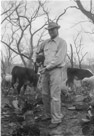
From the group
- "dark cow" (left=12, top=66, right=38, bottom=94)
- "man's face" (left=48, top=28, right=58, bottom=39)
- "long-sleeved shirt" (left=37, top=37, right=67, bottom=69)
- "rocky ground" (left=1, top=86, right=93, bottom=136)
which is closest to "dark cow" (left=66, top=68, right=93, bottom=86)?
"dark cow" (left=12, top=66, right=38, bottom=94)

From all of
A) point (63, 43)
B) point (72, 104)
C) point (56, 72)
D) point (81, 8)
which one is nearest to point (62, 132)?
point (56, 72)

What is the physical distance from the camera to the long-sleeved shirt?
19.6 feet

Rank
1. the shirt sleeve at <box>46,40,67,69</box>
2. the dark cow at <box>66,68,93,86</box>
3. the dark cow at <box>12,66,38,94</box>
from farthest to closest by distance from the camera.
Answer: the dark cow at <box>66,68,93,86</box> < the dark cow at <box>12,66,38,94</box> < the shirt sleeve at <box>46,40,67,69</box>

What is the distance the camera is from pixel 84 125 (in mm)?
5078

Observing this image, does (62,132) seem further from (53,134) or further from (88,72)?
(88,72)

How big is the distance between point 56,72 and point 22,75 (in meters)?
6.65

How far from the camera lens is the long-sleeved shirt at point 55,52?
5969 mm

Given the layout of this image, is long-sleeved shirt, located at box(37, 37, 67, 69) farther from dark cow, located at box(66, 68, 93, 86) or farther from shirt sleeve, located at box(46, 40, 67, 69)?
dark cow, located at box(66, 68, 93, 86)

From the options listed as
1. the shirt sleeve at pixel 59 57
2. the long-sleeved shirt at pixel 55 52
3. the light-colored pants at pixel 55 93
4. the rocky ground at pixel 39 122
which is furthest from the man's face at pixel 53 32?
the rocky ground at pixel 39 122

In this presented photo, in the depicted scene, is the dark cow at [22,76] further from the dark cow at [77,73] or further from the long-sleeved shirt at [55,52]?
the long-sleeved shirt at [55,52]

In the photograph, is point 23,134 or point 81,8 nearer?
point 23,134

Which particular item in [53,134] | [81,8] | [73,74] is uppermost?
[81,8]

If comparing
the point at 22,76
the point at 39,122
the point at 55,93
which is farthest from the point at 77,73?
the point at 55,93

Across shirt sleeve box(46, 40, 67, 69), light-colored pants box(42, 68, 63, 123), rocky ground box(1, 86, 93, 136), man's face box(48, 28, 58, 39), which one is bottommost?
rocky ground box(1, 86, 93, 136)
